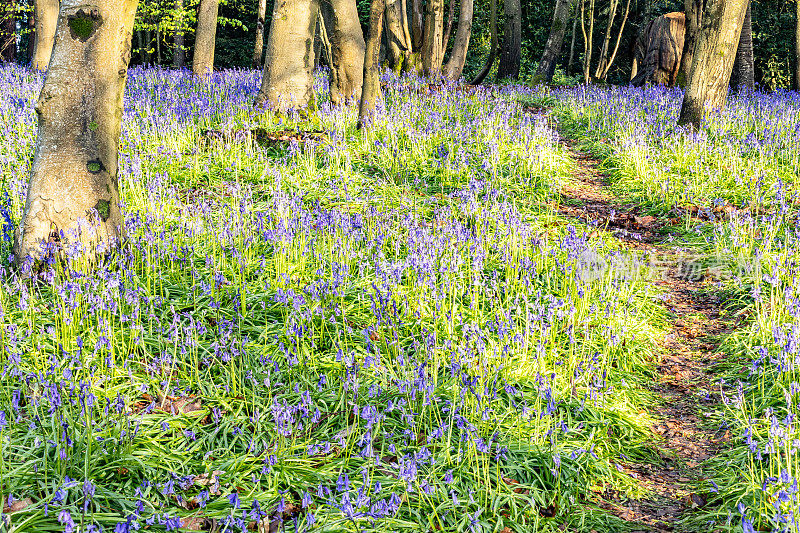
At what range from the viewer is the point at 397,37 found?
13.6 m

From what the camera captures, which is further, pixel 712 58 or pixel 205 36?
pixel 205 36

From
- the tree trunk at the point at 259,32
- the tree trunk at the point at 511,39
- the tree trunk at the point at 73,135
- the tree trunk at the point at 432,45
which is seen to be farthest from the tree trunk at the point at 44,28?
the tree trunk at the point at 511,39

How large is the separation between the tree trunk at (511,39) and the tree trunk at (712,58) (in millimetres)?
7946

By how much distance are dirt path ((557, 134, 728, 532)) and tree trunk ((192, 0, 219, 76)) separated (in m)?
9.49

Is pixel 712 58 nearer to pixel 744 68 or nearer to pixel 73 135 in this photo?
pixel 744 68

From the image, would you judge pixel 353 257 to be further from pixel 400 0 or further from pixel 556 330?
pixel 400 0

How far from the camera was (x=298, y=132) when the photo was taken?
791cm

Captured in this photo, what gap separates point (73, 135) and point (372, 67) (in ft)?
14.2

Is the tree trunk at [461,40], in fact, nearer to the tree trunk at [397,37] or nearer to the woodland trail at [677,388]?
the tree trunk at [397,37]

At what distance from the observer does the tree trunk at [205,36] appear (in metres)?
12.8

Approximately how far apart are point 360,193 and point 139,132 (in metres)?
2.89

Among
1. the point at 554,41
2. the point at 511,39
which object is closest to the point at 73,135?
the point at 554,41

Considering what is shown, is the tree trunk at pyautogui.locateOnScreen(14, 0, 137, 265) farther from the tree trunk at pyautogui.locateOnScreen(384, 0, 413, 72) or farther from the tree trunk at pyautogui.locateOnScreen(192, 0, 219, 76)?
the tree trunk at pyautogui.locateOnScreen(384, 0, 413, 72)

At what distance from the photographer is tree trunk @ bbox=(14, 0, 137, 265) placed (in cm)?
402
